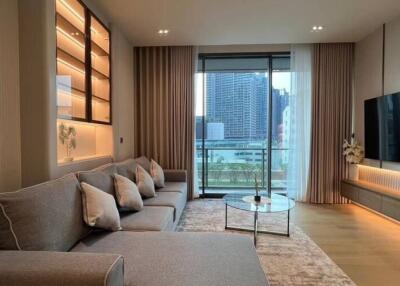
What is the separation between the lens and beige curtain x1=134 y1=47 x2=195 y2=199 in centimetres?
491

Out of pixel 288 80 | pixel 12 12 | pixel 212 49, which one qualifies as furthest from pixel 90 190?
pixel 288 80

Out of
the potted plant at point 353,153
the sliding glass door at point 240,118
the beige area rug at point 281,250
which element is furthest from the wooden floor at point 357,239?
the sliding glass door at point 240,118

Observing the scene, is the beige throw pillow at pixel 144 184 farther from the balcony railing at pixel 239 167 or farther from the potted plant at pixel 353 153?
the potted plant at pixel 353 153

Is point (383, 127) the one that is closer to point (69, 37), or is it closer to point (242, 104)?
point (242, 104)

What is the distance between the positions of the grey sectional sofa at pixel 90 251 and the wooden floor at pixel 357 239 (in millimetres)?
1318

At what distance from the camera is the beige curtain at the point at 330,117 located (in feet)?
15.5

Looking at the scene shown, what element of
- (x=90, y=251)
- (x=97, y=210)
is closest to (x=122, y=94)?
(x=97, y=210)

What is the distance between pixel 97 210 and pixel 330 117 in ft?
14.0

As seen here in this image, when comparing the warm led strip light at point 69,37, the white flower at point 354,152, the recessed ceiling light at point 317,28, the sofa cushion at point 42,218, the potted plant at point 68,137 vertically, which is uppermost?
the recessed ceiling light at point 317,28

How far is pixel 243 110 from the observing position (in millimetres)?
5293

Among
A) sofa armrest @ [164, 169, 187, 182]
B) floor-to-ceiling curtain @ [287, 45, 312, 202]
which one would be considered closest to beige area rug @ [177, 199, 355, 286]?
sofa armrest @ [164, 169, 187, 182]

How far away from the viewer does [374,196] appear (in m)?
3.78

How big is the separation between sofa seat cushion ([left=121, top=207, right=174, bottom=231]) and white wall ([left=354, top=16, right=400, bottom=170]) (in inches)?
124

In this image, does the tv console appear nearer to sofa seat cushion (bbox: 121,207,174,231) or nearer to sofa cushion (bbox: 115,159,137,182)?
sofa seat cushion (bbox: 121,207,174,231)
